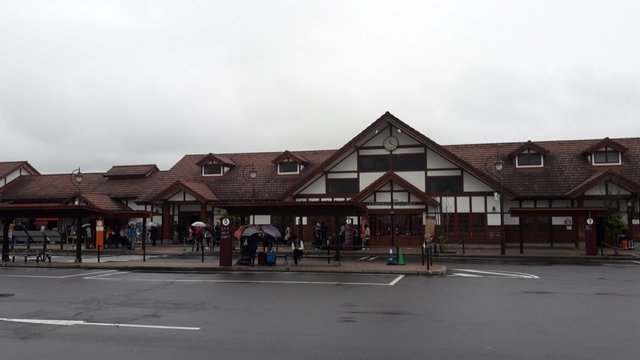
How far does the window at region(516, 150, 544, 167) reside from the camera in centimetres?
3481

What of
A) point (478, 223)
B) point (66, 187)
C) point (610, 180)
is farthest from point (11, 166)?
point (610, 180)

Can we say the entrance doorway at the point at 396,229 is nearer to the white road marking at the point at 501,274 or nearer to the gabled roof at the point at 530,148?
the gabled roof at the point at 530,148

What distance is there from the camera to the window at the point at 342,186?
35031 mm

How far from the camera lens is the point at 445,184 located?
111 feet

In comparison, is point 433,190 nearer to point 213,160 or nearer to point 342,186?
point 342,186

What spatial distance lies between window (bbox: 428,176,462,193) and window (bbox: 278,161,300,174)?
9859 mm

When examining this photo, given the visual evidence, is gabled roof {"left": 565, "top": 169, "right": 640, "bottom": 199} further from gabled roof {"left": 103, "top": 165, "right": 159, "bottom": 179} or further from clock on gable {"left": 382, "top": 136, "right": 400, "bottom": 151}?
gabled roof {"left": 103, "top": 165, "right": 159, "bottom": 179}

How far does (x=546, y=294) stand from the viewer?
13.3 m

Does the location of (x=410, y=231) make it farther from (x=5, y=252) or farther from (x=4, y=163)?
(x=4, y=163)

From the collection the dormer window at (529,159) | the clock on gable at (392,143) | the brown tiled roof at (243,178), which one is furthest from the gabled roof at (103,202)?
the dormer window at (529,159)

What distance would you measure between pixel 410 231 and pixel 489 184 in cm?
546

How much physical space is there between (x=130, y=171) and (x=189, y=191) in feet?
36.2

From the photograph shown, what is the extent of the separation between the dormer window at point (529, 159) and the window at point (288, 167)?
Result: 48.9ft

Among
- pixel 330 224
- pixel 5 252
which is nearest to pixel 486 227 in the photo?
pixel 330 224
